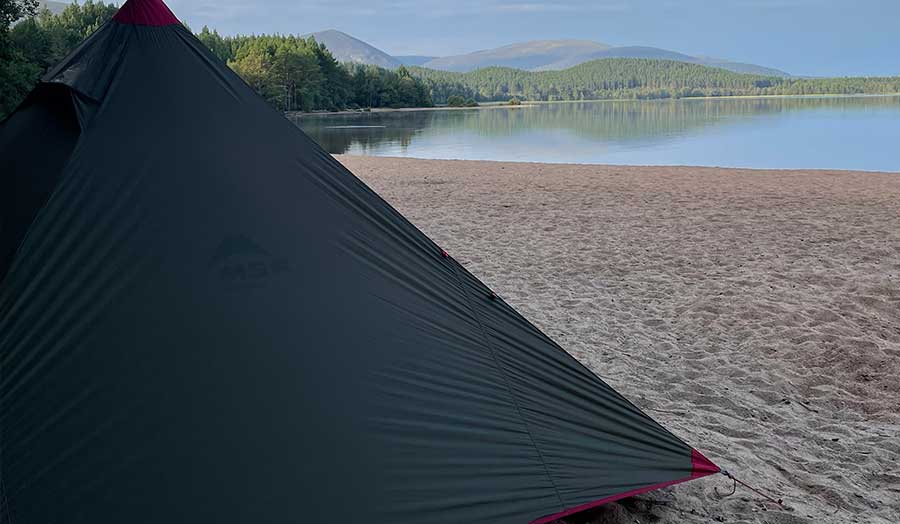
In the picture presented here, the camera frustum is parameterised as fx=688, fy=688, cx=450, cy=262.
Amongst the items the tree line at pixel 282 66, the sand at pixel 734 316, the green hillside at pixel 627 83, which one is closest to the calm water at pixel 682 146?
the sand at pixel 734 316

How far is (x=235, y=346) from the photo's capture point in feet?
7.98

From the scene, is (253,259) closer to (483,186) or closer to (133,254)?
(133,254)

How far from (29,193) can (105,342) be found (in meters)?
0.82

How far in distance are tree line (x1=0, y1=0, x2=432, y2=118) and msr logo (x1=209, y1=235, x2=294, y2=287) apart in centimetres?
4647

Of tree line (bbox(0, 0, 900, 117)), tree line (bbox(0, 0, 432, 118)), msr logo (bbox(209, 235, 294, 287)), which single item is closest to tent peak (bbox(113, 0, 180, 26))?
msr logo (bbox(209, 235, 294, 287))

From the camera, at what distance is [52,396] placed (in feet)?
7.55

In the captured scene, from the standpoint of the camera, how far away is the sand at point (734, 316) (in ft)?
10.8

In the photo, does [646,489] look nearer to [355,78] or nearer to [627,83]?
[355,78]

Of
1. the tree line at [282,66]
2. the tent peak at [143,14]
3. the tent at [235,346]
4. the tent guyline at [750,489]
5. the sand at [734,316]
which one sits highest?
the tree line at [282,66]

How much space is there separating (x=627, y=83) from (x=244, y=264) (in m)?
178

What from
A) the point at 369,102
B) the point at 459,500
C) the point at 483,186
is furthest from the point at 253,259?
the point at 369,102

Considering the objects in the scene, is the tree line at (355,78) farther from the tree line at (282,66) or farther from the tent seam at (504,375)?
the tent seam at (504,375)

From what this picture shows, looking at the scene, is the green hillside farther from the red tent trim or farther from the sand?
the red tent trim

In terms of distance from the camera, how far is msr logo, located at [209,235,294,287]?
8.27ft
